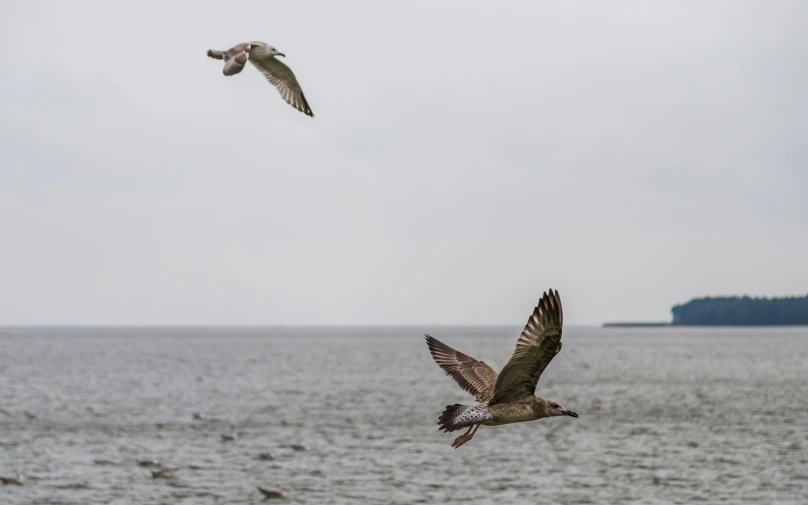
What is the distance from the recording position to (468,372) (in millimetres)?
14148

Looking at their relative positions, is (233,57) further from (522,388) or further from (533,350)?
(522,388)

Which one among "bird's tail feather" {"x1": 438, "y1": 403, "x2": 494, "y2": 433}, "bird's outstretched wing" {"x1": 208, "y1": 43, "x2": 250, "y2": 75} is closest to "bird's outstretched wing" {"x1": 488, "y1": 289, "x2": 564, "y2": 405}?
"bird's tail feather" {"x1": 438, "y1": 403, "x2": 494, "y2": 433}

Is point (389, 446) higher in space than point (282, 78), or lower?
lower

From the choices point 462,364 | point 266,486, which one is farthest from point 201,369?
point 462,364

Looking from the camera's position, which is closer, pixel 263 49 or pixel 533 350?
pixel 533 350

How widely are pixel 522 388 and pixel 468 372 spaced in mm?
2169

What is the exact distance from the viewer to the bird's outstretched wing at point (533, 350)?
10930mm

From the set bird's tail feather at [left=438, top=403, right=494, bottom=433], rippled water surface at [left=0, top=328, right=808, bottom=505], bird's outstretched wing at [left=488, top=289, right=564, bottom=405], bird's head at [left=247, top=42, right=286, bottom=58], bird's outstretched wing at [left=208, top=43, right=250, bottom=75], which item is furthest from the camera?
rippled water surface at [left=0, top=328, right=808, bottom=505]

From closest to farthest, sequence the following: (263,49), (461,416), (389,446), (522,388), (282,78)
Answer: (461,416) → (522,388) → (263,49) → (282,78) → (389,446)

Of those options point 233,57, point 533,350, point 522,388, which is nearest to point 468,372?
point 522,388

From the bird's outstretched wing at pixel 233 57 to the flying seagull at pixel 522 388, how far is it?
4.31 m

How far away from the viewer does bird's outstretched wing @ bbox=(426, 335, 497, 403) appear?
44.9 feet

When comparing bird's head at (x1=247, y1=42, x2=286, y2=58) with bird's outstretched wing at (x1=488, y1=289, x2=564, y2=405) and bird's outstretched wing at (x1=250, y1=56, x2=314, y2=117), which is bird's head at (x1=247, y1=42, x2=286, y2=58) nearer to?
bird's outstretched wing at (x1=250, y1=56, x2=314, y2=117)

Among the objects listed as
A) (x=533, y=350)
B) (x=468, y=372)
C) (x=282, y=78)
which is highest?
(x=282, y=78)
